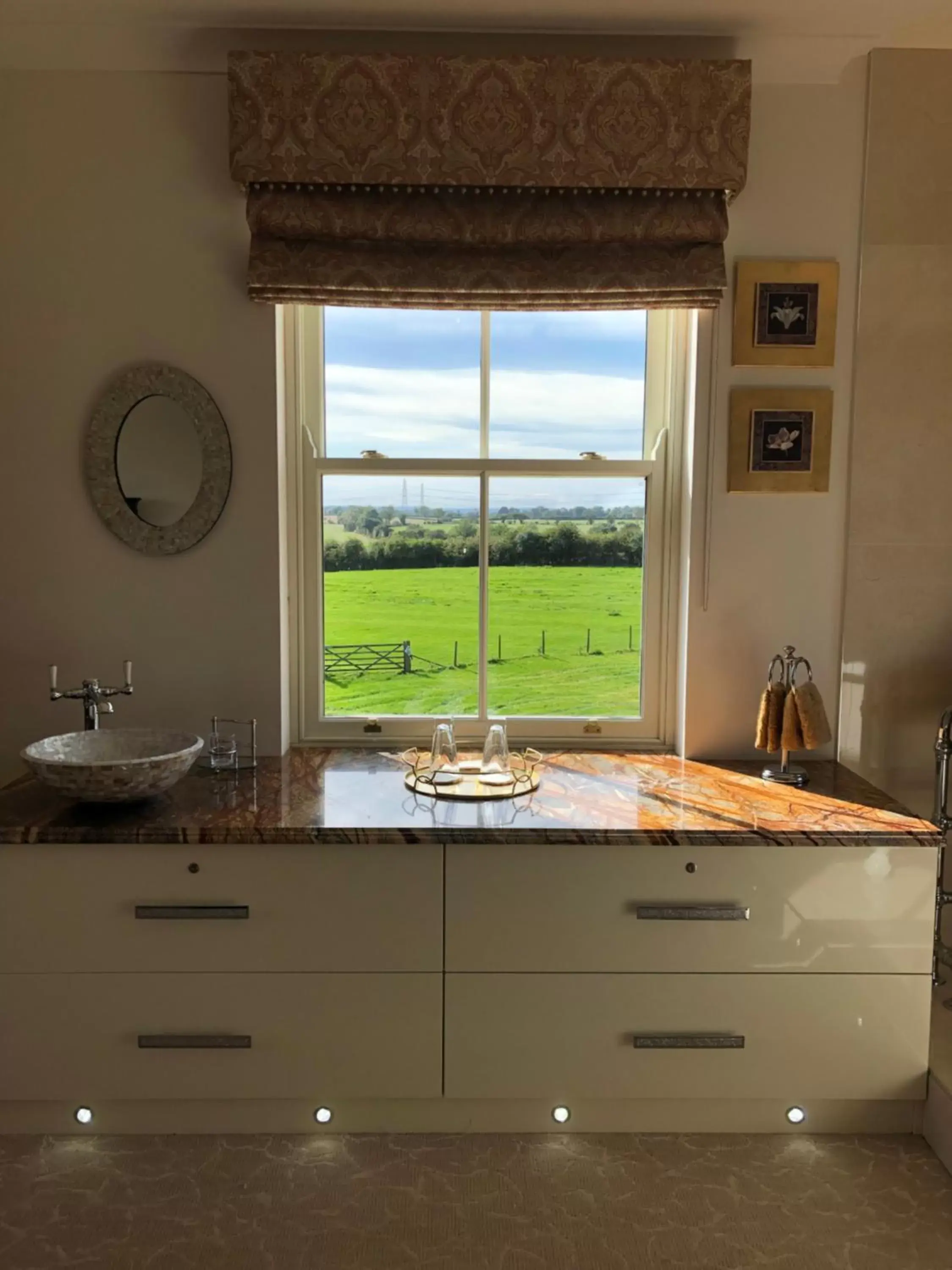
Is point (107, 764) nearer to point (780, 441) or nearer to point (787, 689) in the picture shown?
point (787, 689)

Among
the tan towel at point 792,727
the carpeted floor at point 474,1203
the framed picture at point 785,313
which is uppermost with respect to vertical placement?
the framed picture at point 785,313

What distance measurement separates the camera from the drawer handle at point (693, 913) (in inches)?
73.4

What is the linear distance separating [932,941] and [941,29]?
2.07 meters

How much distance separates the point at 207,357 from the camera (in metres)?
2.26

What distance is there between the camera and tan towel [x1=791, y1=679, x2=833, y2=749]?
212 centimetres

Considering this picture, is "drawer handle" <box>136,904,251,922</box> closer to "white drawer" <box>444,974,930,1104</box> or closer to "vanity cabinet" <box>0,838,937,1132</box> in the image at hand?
"vanity cabinet" <box>0,838,937,1132</box>

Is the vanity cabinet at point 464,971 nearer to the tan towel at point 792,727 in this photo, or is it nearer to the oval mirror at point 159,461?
the tan towel at point 792,727

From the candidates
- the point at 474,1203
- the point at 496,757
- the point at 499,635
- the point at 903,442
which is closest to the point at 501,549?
the point at 499,635

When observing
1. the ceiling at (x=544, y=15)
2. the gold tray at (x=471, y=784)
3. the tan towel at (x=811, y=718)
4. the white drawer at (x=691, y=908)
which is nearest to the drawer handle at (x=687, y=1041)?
the white drawer at (x=691, y=908)

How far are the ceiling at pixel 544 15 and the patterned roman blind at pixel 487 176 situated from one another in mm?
105

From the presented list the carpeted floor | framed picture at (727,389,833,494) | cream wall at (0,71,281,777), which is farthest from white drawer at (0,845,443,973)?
framed picture at (727,389,833,494)

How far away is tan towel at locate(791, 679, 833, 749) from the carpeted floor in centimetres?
86

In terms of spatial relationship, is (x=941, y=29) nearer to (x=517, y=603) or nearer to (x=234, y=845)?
(x=517, y=603)

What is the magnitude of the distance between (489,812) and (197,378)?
129 centimetres
